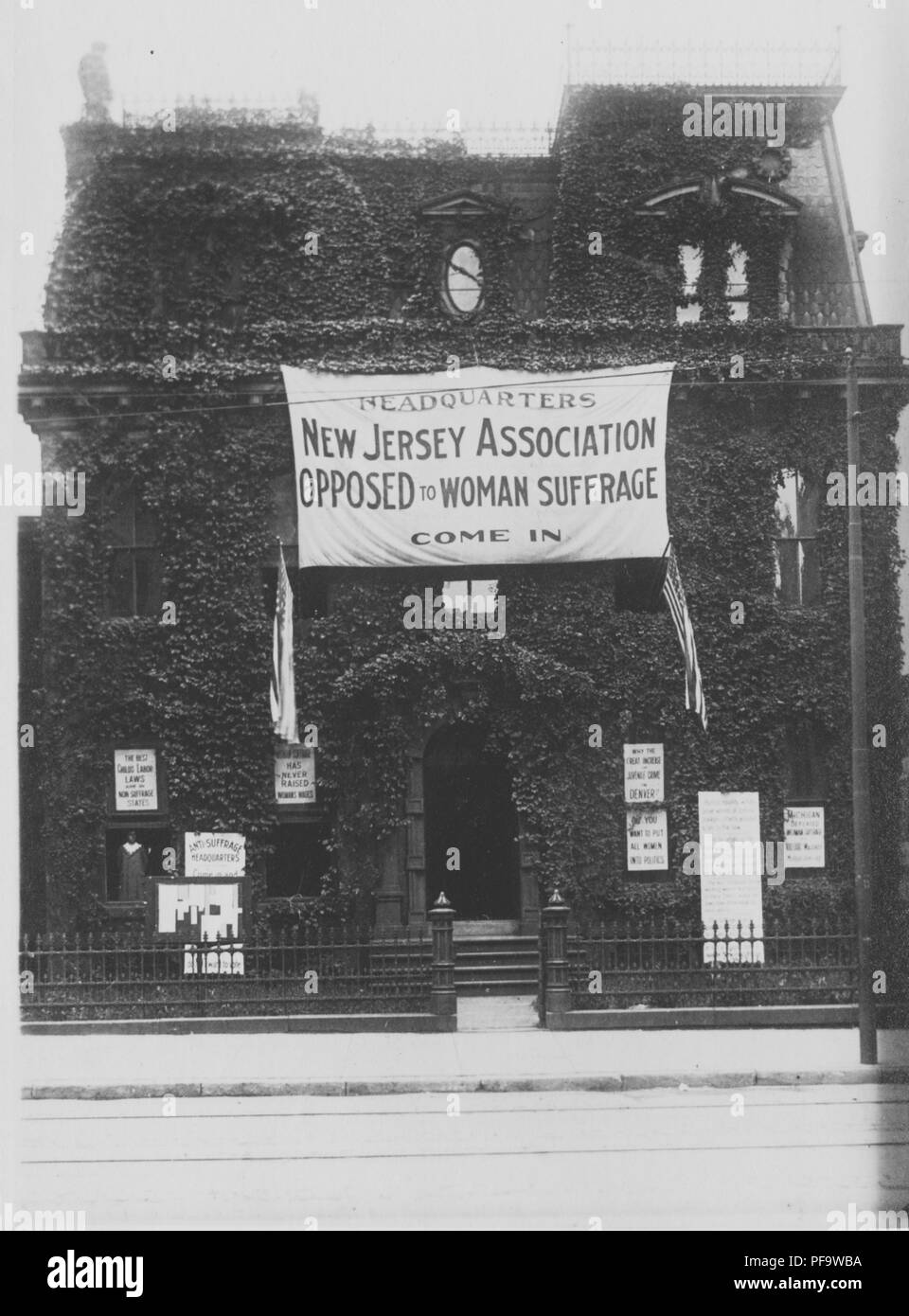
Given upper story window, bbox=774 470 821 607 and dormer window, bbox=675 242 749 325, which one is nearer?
upper story window, bbox=774 470 821 607

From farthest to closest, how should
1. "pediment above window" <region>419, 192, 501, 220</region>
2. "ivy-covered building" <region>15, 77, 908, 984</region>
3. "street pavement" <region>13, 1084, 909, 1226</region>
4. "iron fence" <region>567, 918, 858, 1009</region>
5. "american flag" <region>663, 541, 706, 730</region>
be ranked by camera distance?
"pediment above window" <region>419, 192, 501, 220</region>, "ivy-covered building" <region>15, 77, 908, 984</region>, "american flag" <region>663, 541, 706, 730</region>, "iron fence" <region>567, 918, 858, 1009</region>, "street pavement" <region>13, 1084, 909, 1226</region>

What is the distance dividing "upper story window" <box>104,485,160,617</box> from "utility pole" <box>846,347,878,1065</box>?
33.8ft

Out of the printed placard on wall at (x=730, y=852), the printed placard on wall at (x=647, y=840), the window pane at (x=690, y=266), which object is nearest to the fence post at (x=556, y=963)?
the printed placard on wall at (x=647, y=840)

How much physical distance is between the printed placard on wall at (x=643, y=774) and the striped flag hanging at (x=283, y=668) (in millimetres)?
4880

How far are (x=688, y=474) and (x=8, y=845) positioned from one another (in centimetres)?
1512

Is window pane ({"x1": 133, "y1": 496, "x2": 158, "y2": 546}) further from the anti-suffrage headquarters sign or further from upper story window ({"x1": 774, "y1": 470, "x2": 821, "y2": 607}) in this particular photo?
upper story window ({"x1": 774, "y1": 470, "x2": 821, "y2": 607})

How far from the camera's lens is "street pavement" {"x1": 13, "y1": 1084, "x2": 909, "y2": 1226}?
8016mm
